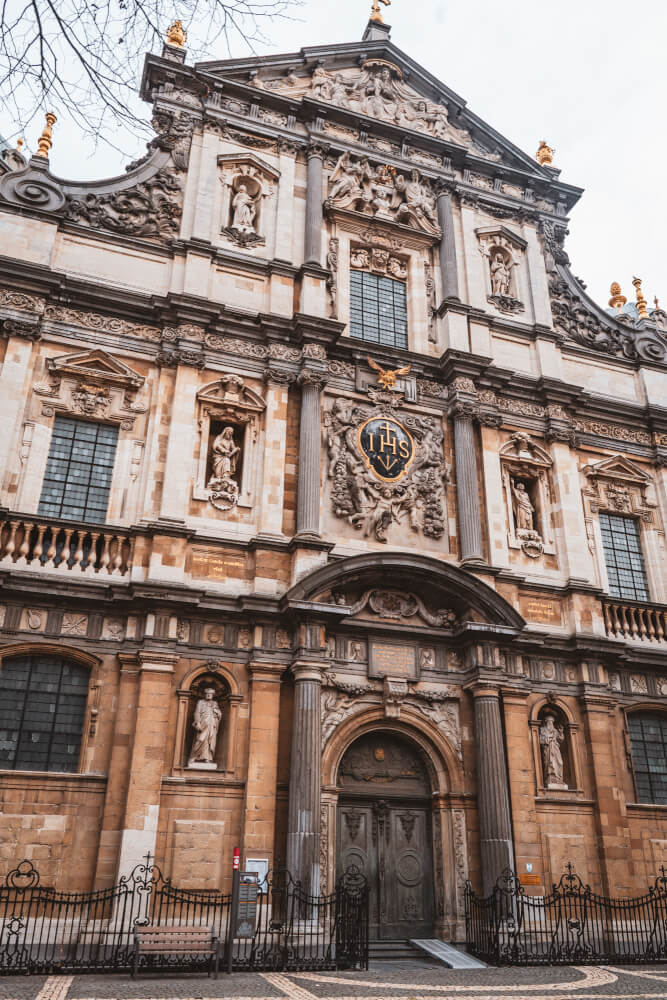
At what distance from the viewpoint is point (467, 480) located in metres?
17.0

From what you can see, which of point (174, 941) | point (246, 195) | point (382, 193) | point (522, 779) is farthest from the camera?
point (382, 193)

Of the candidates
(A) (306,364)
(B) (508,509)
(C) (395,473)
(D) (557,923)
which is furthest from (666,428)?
(D) (557,923)

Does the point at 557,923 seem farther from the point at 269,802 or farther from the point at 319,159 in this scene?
the point at 319,159

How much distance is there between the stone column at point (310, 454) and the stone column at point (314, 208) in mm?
3051

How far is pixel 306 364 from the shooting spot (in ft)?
54.5

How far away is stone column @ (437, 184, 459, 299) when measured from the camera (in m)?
19.2

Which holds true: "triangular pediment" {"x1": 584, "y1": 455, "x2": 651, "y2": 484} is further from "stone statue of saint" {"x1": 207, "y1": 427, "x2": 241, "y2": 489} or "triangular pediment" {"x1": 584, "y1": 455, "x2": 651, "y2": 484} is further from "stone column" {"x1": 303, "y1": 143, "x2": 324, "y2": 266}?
"stone statue of saint" {"x1": 207, "y1": 427, "x2": 241, "y2": 489}

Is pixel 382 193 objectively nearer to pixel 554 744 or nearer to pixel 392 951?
pixel 554 744

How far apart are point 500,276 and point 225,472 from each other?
9.29 m

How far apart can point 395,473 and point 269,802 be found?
6866 millimetres

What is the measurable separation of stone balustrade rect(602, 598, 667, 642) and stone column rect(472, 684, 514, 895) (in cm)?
370

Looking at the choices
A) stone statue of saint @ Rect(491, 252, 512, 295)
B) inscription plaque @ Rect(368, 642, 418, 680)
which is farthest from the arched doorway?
stone statue of saint @ Rect(491, 252, 512, 295)

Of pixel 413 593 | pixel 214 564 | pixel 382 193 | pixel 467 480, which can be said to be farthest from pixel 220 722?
pixel 382 193

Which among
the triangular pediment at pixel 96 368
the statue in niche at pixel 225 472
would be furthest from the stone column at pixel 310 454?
the triangular pediment at pixel 96 368
